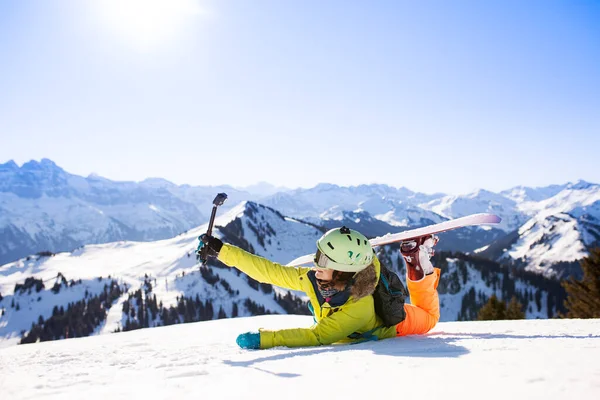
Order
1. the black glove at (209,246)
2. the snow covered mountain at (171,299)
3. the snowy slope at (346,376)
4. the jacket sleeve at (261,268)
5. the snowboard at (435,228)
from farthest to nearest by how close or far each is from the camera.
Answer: the snow covered mountain at (171,299), the snowboard at (435,228), the black glove at (209,246), the jacket sleeve at (261,268), the snowy slope at (346,376)

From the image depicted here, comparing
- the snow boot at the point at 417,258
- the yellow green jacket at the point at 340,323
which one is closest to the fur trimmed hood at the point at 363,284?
the yellow green jacket at the point at 340,323

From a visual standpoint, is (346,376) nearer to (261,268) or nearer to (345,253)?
(345,253)

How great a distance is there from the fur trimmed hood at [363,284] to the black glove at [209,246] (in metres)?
2.90

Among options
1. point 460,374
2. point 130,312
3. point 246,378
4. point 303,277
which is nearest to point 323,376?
point 246,378

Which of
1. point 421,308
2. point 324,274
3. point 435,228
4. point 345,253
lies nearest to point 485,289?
point 435,228

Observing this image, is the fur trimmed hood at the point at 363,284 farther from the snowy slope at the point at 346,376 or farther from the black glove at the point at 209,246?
the black glove at the point at 209,246

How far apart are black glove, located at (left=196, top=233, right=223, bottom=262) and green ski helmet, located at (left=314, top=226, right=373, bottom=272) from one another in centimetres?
233

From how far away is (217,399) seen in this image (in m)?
3.34

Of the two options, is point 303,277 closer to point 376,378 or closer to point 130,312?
point 376,378

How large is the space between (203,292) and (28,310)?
82.7 meters

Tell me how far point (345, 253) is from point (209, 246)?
9.78ft

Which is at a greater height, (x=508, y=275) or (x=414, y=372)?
(x=414, y=372)

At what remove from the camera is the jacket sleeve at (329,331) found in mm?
6676

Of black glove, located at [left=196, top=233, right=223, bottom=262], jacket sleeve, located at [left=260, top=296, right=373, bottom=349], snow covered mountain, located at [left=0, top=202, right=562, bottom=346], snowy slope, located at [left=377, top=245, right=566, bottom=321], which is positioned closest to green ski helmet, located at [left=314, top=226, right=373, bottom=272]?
jacket sleeve, located at [left=260, top=296, right=373, bottom=349]
